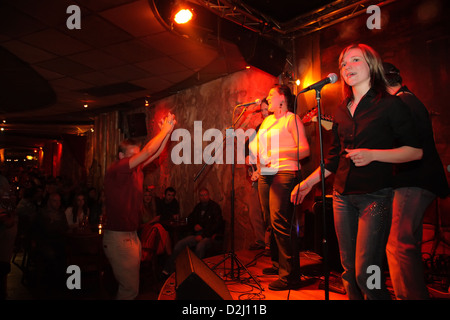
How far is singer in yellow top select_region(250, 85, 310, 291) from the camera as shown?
266 centimetres

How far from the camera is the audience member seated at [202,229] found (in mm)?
Answer: 4876

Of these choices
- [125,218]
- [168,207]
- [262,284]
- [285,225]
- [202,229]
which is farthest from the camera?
[168,207]

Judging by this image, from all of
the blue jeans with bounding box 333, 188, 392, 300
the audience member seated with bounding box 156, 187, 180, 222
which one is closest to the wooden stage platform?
the blue jeans with bounding box 333, 188, 392, 300

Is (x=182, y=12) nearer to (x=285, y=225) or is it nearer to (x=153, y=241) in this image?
(x=285, y=225)

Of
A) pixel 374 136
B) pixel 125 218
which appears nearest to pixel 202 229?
pixel 125 218

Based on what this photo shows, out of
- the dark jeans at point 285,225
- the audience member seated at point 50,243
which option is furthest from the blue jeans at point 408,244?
the audience member seated at point 50,243

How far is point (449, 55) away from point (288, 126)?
2.40 meters

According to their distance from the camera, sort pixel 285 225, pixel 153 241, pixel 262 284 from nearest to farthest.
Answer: pixel 285 225, pixel 262 284, pixel 153 241

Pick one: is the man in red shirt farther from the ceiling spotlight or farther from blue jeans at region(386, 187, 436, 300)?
the ceiling spotlight

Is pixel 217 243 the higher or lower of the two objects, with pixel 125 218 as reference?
lower

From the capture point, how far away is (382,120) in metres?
1.60

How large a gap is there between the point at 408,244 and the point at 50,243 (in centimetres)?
514

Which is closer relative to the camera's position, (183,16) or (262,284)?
(262,284)

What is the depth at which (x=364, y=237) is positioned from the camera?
154cm
